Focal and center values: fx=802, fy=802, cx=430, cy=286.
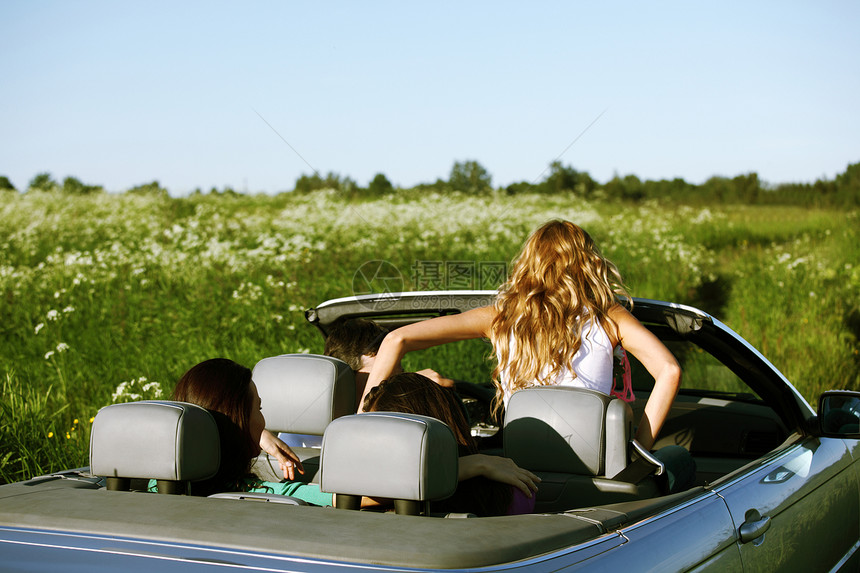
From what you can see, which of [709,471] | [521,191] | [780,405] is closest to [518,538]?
[780,405]

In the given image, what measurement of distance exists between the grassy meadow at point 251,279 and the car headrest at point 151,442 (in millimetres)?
3627

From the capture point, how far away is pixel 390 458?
1841 mm

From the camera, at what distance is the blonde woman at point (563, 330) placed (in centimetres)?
310

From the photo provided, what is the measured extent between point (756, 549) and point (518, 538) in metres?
1.17

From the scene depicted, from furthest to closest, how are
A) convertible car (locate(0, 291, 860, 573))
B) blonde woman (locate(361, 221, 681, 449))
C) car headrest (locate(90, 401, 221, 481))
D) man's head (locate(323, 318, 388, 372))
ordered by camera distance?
man's head (locate(323, 318, 388, 372)), blonde woman (locate(361, 221, 681, 449)), car headrest (locate(90, 401, 221, 481)), convertible car (locate(0, 291, 860, 573))

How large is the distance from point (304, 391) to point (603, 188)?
17915 millimetres

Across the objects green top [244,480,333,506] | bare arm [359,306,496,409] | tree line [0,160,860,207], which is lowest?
green top [244,480,333,506]

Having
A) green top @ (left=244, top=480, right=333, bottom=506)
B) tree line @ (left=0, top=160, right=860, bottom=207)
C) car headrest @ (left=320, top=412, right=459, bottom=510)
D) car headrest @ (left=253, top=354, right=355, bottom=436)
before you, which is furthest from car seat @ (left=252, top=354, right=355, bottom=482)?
tree line @ (left=0, top=160, right=860, bottom=207)

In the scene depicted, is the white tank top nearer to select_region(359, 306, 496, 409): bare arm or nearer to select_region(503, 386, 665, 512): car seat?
select_region(359, 306, 496, 409): bare arm

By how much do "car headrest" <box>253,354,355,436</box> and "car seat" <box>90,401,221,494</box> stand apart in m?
0.93

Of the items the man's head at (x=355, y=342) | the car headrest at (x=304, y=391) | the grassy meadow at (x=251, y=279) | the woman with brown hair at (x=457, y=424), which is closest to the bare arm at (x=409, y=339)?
the car headrest at (x=304, y=391)

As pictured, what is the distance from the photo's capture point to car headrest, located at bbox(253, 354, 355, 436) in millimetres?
3143

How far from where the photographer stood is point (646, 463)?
260 cm

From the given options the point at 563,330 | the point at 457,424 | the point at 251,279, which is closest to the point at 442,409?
the point at 457,424
